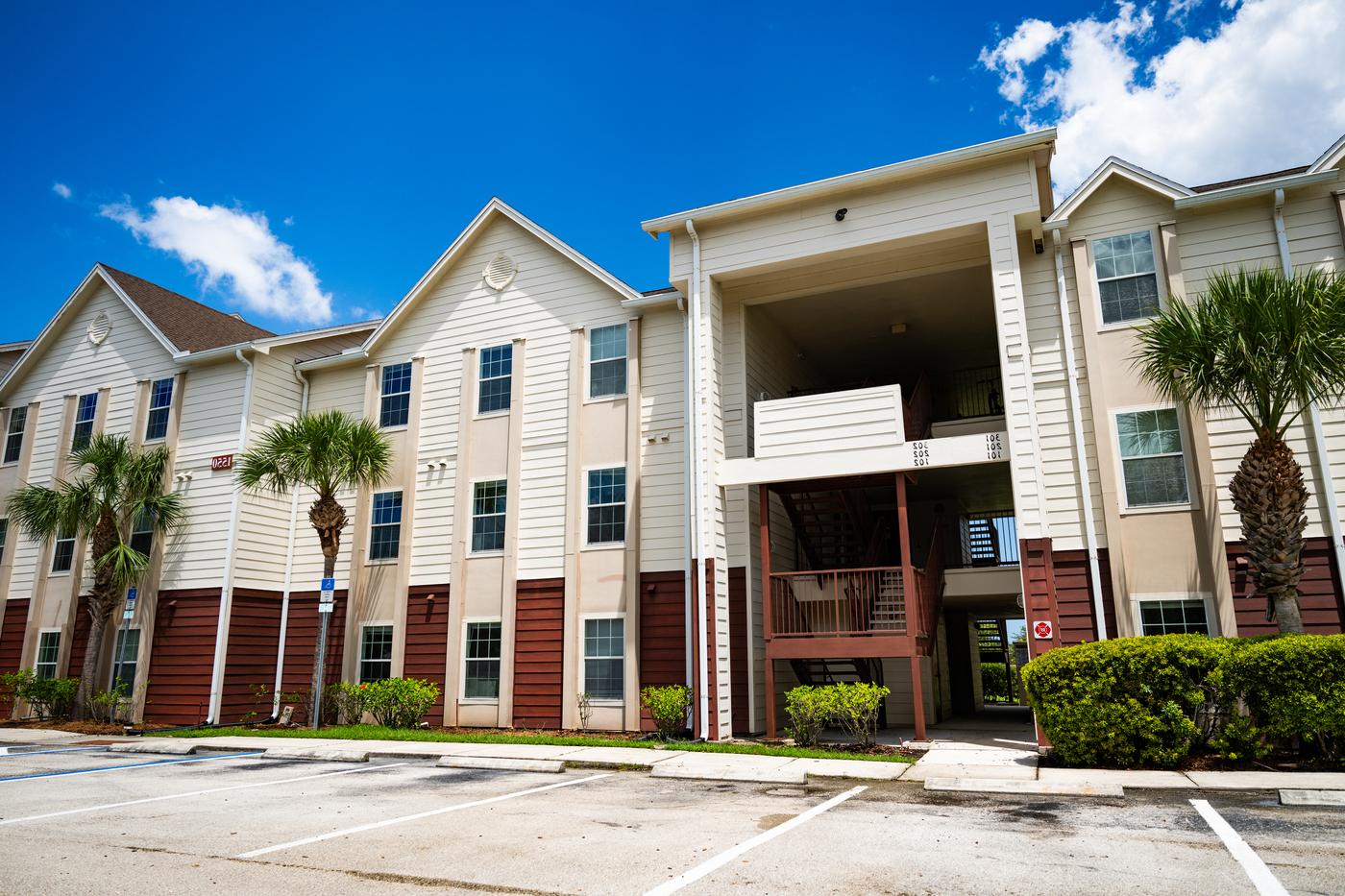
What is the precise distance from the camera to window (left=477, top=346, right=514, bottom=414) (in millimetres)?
19609

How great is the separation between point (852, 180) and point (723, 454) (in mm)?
5431

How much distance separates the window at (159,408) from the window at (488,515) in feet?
28.6

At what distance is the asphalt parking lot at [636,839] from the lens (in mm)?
5684

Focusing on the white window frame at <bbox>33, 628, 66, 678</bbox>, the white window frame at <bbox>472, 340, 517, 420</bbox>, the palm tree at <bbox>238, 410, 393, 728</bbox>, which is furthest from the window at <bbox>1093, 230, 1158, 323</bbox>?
the white window frame at <bbox>33, 628, 66, 678</bbox>

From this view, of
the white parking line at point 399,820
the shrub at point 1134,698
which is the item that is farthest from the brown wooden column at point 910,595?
the white parking line at point 399,820

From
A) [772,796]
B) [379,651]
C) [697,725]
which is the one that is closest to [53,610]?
[379,651]

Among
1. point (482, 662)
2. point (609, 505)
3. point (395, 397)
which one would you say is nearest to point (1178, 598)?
point (609, 505)

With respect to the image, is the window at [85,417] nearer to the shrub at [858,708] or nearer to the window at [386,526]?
the window at [386,526]

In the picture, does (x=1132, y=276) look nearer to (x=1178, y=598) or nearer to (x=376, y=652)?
(x=1178, y=598)

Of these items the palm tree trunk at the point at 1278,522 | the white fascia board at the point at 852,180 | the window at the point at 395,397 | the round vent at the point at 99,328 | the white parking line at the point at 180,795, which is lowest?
the white parking line at the point at 180,795

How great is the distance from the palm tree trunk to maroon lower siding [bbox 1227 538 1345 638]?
96cm

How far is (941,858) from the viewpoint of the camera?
6.24 metres

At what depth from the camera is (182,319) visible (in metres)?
23.7

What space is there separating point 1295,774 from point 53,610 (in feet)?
82.2
